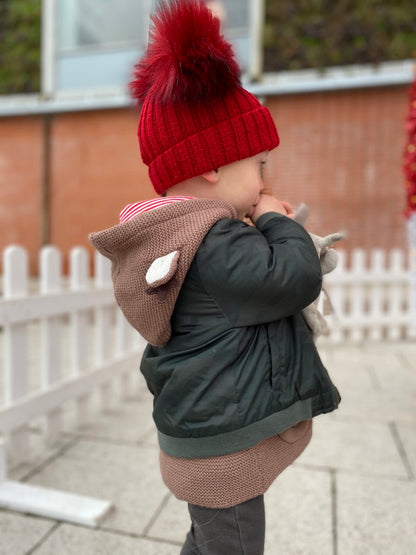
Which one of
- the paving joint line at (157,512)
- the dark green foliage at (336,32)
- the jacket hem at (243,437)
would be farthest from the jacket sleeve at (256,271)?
the dark green foliage at (336,32)

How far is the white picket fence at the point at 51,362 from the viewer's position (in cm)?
225

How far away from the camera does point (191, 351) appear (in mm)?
1215

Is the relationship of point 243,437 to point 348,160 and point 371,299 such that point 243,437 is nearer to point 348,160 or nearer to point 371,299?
point 371,299

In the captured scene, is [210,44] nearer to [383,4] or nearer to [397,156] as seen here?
[397,156]

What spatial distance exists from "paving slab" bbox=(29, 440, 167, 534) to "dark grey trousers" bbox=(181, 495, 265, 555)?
3.19 ft

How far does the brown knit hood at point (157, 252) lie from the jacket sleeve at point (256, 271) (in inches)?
1.6

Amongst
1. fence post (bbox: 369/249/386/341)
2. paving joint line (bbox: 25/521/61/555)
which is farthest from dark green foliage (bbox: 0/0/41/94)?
paving joint line (bbox: 25/521/61/555)

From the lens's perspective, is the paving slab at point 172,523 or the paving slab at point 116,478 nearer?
the paving slab at point 172,523

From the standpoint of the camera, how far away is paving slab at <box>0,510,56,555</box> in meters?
1.95

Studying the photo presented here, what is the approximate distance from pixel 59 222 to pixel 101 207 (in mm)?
1029

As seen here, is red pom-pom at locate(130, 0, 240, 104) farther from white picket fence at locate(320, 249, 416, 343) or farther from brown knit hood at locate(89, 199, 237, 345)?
white picket fence at locate(320, 249, 416, 343)

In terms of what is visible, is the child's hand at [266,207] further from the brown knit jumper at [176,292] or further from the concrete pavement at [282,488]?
the concrete pavement at [282,488]

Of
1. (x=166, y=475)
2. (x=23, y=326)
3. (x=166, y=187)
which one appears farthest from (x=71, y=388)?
(x=166, y=187)

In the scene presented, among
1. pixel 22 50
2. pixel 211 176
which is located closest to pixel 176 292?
pixel 211 176
